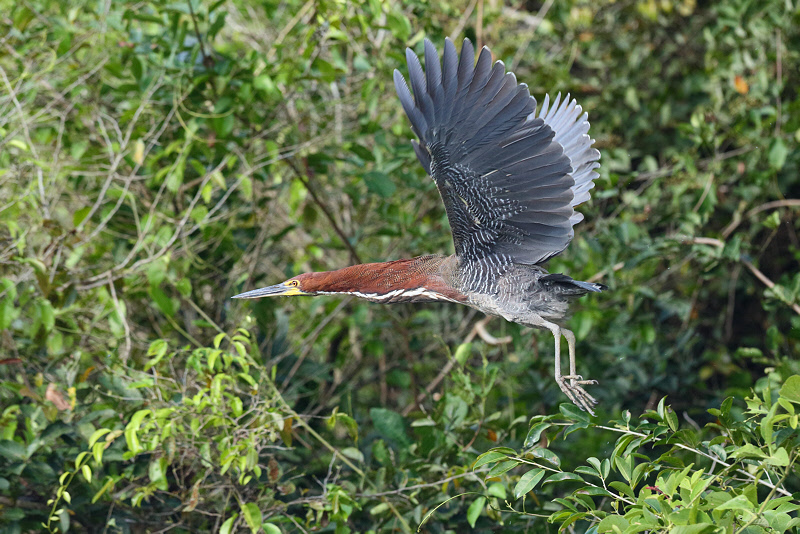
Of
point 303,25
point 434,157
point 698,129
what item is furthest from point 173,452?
point 698,129

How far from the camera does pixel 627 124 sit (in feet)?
19.1

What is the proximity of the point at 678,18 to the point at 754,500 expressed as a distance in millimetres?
5017

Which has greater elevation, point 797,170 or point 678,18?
point 678,18

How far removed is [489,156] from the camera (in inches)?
113

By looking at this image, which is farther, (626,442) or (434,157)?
(434,157)

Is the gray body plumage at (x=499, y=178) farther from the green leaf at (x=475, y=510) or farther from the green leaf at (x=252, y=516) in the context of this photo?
the green leaf at (x=252, y=516)

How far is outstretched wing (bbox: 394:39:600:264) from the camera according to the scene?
2723 mm

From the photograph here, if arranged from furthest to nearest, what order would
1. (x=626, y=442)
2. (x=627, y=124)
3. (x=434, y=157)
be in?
1. (x=627, y=124)
2. (x=434, y=157)
3. (x=626, y=442)

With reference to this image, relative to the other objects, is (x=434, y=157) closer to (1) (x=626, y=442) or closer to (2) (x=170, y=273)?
(1) (x=626, y=442)

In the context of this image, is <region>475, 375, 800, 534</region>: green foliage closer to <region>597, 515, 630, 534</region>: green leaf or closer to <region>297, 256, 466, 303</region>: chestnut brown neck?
<region>597, 515, 630, 534</region>: green leaf

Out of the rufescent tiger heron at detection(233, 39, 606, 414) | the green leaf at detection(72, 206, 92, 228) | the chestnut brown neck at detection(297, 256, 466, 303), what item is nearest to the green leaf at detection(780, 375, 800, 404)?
the rufescent tiger heron at detection(233, 39, 606, 414)

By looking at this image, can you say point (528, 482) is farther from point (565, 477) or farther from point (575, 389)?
point (575, 389)

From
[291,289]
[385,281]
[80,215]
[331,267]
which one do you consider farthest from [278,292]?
[331,267]

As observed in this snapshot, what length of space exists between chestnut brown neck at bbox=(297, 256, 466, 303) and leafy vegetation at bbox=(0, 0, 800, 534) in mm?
415
